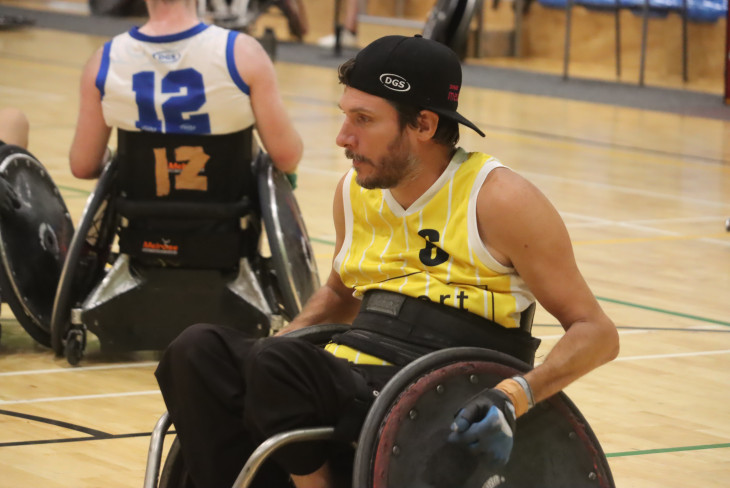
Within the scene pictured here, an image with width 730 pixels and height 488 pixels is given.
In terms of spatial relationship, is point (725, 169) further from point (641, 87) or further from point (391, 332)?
point (391, 332)

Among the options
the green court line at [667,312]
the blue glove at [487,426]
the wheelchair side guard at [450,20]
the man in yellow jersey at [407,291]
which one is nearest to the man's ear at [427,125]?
the man in yellow jersey at [407,291]

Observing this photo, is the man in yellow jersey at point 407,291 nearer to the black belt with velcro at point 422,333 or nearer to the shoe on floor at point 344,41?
the black belt with velcro at point 422,333

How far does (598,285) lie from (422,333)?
3420mm

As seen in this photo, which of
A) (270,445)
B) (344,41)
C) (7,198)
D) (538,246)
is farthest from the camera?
(344,41)

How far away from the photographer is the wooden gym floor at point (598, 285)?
380 centimetres

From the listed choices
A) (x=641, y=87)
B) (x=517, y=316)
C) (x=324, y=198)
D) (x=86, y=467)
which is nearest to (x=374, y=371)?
(x=517, y=316)

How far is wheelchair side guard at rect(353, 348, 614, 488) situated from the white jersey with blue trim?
2.19 metres

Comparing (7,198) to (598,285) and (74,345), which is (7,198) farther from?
(598,285)

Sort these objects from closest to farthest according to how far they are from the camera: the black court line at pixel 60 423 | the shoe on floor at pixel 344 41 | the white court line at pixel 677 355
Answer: the black court line at pixel 60 423 → the white court line at pixel 677 355 → the shoe on floor at pixel 344 41

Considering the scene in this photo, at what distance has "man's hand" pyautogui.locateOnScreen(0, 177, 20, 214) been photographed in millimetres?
4574

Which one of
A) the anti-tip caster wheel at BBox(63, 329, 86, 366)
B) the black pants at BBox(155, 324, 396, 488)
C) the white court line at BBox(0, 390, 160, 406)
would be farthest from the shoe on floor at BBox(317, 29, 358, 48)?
the black pants at BBox(155, 324, 396, 488)

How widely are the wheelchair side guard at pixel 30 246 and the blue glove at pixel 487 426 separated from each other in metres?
2.51

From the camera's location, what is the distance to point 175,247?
4645mm

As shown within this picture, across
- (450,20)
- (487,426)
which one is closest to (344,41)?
(450,20)
